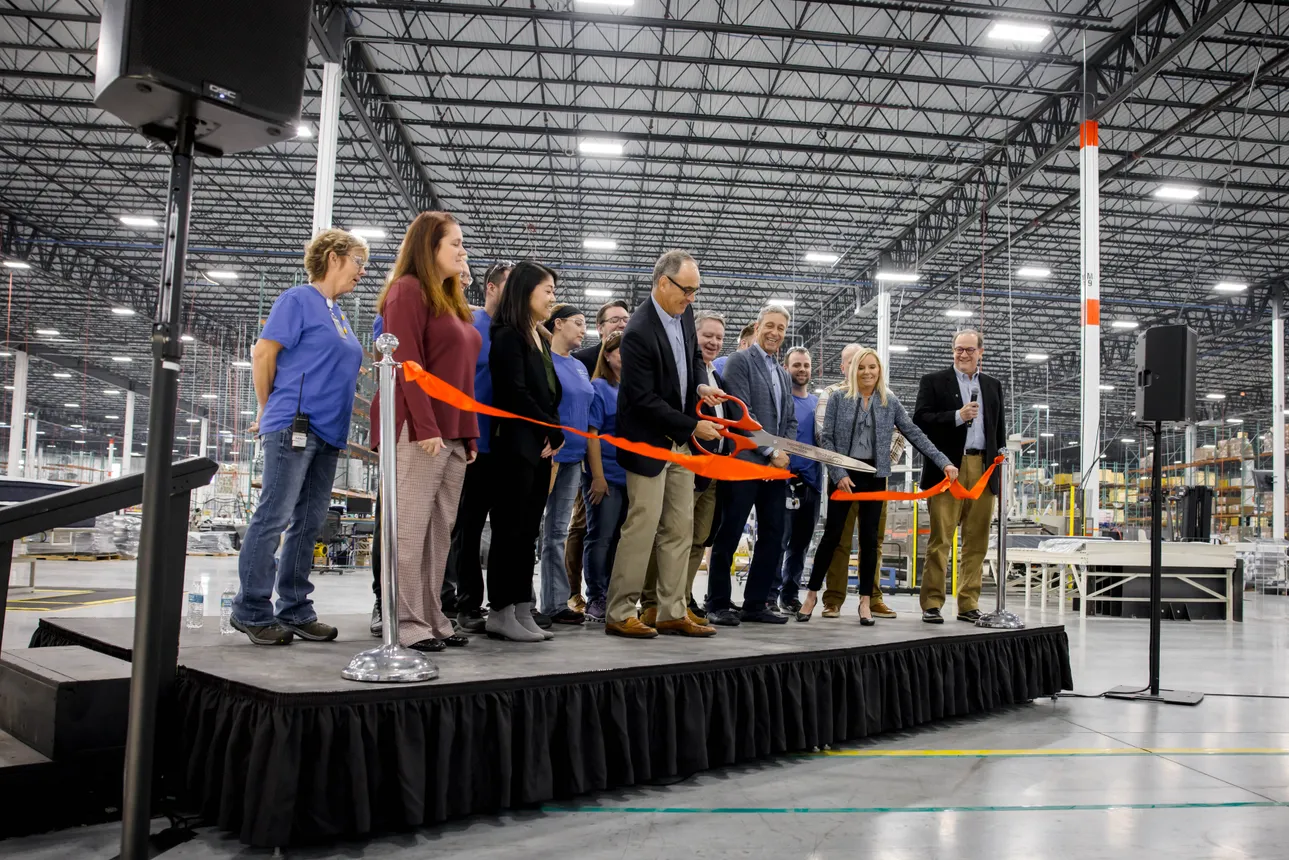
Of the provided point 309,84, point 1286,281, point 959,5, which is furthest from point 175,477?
point 1286,281

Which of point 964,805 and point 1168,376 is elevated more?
point 1168,376

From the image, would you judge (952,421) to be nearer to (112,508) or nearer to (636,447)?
(636,447)

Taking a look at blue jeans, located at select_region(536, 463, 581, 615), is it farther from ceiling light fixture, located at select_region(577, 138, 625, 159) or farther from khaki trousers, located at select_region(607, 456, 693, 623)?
ceiling light fixture, located at select_region(577, 138, 625, 159)

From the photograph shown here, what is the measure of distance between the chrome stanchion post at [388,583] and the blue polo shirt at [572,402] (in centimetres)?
152

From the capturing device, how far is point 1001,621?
190 inches

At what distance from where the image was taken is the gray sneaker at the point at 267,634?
314 centimetres

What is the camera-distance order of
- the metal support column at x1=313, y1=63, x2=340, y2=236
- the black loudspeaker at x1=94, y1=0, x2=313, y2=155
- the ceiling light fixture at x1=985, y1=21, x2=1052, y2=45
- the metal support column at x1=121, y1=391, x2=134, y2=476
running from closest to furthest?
the black loudspeaker at x1=94, y1=0, x2=313, y2=155, the metal support column at x1=313, y1=63, x2=340, y2=236, the ceiling light fixture at x1=985, y1=21, x2=1052, y2=45, the metal support column at x1=121, y1=391, x2=134, y2=476

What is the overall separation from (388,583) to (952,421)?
3592mm

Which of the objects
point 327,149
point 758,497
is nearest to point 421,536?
point 758,497

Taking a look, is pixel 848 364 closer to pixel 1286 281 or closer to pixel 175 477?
pixel 175 477

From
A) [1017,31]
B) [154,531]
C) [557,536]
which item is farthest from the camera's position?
[1017,31]

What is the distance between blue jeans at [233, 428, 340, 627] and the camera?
3.09m

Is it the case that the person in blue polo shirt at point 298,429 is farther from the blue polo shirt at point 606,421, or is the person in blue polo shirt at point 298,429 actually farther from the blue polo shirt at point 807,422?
the blue polo shirt at point 807,422

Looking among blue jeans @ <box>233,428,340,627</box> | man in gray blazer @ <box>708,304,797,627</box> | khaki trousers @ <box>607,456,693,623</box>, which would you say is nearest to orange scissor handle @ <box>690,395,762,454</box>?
khaki trousers @ <box>607,456,693,623</box>
